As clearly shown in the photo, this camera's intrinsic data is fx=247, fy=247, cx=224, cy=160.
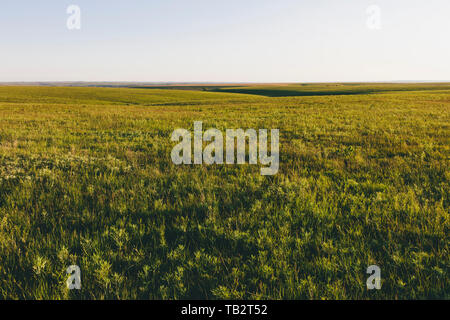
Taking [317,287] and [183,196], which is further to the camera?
[183,196]

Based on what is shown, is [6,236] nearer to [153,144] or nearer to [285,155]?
[153,144]

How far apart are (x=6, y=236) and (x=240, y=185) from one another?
382 cm

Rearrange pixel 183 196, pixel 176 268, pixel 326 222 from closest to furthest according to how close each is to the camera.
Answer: pixel 176 268, pixel 326 222, pixel 183 196

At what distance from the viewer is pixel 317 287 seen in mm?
2549

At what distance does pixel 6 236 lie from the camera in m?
3.37

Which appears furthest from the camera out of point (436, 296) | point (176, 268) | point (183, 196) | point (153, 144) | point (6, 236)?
point (153, 144)

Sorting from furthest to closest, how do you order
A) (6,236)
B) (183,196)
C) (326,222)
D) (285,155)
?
(285,155), (183,196), (326,222), (6,236)

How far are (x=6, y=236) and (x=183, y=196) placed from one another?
257 centimetres
